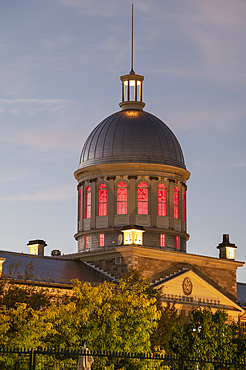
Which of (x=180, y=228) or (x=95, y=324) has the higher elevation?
(x=180, y=228)

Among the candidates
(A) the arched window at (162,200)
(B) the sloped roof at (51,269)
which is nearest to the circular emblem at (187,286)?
(B) the sloped roof at (51,269)

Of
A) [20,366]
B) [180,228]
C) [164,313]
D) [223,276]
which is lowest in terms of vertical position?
[20,366]

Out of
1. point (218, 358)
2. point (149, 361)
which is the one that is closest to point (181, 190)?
point (218, 358)

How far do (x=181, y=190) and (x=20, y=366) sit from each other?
1811 inches

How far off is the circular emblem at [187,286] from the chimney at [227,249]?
37.7 feet

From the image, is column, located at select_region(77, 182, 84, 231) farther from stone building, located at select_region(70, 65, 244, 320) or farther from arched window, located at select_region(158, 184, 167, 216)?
arched window, located at select_region(158, 184, 167, 216)

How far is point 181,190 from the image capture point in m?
87.0

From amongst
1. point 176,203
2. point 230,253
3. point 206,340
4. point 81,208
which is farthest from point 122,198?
point 206,340

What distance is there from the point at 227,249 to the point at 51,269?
77.1 feet

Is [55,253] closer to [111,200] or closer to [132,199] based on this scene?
[111,200]

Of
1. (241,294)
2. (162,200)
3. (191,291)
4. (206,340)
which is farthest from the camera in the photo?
(241,294)

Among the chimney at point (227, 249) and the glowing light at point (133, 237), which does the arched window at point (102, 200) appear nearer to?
the glowing light at point (133, 237)

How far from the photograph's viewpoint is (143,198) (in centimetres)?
8294

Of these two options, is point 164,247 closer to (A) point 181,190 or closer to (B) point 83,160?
(A) point 181,190
